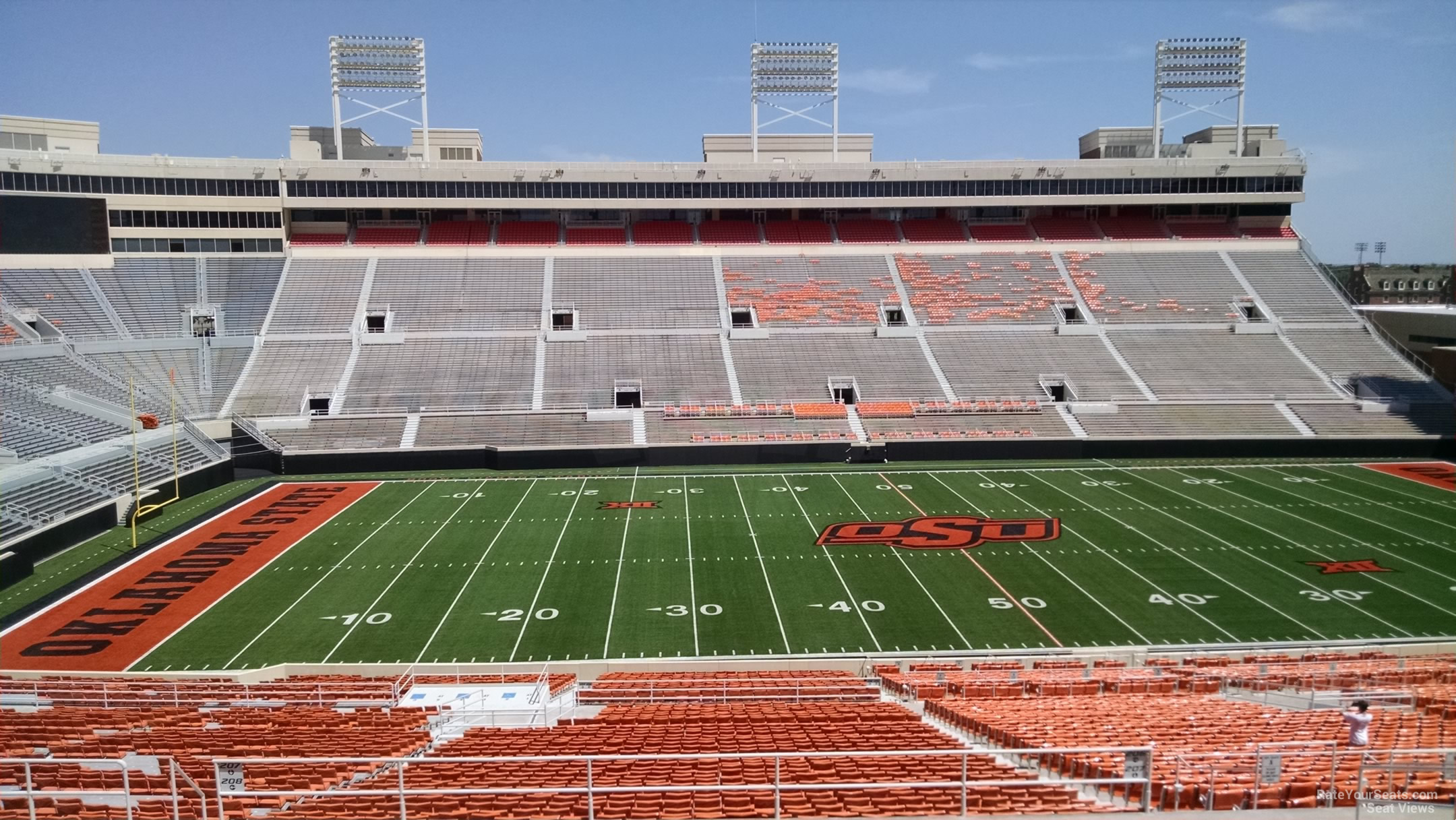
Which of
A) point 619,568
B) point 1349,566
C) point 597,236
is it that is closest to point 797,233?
point 597,236

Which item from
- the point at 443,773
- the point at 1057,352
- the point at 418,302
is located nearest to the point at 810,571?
the point at 443,773

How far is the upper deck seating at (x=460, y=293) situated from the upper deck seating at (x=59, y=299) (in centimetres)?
1023

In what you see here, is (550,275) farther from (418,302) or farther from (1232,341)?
(1232,341)

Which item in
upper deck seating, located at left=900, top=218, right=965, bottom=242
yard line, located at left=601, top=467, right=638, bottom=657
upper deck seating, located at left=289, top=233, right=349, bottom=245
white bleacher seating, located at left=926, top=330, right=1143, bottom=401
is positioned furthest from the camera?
upper deck seating, located at left=900, top=218, right=965, bottom=242

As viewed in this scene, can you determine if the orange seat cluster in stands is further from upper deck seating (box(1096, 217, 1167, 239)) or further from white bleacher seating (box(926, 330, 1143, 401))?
upper deck seating (box(1096, 217, 1167, 239))

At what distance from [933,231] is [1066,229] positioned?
6.87m

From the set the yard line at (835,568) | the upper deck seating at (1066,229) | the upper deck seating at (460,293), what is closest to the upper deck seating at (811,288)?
the upper deck seating at (1066,229)

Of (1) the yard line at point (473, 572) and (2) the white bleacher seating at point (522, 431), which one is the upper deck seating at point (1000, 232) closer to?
(2) the white bleacher seating at point (522, 431)

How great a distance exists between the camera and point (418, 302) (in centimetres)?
4222

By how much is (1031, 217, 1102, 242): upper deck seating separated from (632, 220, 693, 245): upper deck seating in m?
17.9

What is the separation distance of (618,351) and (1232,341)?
26423mm

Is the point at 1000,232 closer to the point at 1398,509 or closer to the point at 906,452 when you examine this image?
the point at 906,452

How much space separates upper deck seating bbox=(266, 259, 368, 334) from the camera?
40.4m

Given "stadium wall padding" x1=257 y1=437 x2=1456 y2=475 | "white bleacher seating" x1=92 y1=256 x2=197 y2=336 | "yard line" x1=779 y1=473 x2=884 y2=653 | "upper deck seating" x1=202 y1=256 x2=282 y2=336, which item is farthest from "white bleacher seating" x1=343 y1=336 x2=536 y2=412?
"yard line" x1=779 y1=473 x2=884 y2=653
